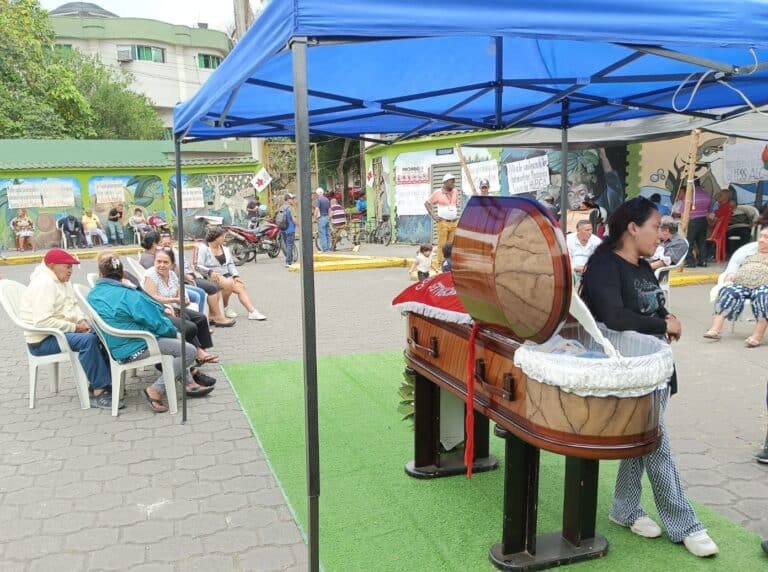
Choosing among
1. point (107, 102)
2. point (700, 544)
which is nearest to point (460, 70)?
point (700, 544)

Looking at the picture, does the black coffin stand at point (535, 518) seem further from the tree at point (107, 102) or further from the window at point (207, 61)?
the window at point (207, 61)

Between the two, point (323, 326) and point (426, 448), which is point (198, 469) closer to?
point (426, 448)

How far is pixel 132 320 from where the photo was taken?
15.2 ft

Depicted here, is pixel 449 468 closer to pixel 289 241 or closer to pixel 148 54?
pixel 289 241

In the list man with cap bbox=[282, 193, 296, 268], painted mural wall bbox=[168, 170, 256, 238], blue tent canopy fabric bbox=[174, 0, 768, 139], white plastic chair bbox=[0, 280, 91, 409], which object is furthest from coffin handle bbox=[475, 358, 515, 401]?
painted mural wall bbox=[168, 170, 256, 238]

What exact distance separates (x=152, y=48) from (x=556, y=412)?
46814 millimetres

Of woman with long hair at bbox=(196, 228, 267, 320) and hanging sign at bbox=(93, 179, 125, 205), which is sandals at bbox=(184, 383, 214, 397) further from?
hanging sign at bbox=(93, 179, 125, 205)

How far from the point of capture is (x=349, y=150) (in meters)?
30.7

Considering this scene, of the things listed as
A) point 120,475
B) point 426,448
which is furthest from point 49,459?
point 426,448

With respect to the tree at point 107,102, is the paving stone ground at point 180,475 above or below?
below

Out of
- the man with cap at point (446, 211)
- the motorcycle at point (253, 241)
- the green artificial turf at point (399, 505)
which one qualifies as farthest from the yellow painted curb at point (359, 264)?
the green artificial turf at point (399, 505)

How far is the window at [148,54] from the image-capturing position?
42094 mm

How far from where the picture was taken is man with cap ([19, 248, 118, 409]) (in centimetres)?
483

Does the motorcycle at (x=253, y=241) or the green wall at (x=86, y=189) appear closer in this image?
the motorcycle at (x=253, y=241)
